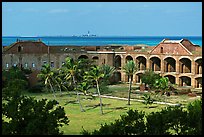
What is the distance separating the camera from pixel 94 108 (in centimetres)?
4034

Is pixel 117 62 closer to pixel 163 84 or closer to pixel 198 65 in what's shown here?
pixel 198 65

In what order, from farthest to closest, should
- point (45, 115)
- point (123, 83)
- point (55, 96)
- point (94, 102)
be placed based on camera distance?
point (123, 83)
point (55, 96)
point (94, 102)
point (45, 115)

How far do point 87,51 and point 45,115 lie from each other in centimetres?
4614

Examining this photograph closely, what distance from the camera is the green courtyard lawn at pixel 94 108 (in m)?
31.3

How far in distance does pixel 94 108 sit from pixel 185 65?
20.6m

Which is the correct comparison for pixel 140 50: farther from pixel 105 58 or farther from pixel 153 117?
pixel 153 117

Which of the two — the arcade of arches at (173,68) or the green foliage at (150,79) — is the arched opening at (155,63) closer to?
the arcade of arches at (173,68)

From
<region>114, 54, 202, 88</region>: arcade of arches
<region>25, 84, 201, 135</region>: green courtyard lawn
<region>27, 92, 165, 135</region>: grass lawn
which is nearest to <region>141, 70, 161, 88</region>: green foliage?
<region>25, 84, 201, 135</region>: green courtyard lawn

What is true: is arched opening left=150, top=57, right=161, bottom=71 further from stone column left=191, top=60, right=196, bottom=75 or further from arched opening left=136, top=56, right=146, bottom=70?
stone column left=191, top=60, right=196, bottom=75

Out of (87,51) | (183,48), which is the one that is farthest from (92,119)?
(87,51)

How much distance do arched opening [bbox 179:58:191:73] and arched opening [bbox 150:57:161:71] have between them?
4218mm

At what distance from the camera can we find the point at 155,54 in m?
58.0

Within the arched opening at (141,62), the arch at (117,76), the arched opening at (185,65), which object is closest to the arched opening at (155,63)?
the arched opening at (141,62)

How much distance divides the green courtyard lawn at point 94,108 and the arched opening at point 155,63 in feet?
21.9
